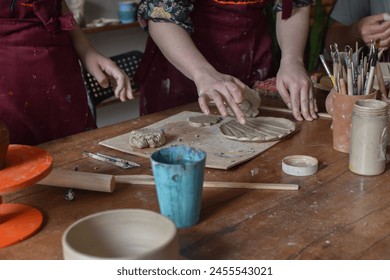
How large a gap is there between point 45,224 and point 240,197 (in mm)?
426

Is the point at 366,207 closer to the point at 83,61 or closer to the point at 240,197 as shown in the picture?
the point at 240,197

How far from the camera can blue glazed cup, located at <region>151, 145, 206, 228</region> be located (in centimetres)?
102

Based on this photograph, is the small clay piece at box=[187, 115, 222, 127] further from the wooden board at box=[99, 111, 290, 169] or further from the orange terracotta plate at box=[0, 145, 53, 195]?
the orange terracotta plate at box=[0, 145, 53, 195]

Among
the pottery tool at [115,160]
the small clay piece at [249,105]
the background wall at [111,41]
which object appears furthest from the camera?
the background wall at [111,41]

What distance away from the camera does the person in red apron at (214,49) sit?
5.93 feet

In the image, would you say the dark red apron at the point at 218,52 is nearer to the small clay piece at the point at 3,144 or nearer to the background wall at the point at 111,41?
the small clay piece at the point at 3,144

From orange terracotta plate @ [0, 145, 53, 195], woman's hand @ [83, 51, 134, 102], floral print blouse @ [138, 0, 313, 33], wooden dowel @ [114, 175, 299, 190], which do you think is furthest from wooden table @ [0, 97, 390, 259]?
floral print blouse @ [138, 0, 313, 33]

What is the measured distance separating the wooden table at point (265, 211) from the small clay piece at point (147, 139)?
0.05 meters

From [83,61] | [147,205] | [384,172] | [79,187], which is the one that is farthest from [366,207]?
[83,61]

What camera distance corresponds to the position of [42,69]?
5.82 ft

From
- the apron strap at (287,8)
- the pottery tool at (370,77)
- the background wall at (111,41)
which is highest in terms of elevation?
the apron strap at (287,8)

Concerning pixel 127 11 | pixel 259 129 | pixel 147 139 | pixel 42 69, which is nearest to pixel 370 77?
pixel 259 129

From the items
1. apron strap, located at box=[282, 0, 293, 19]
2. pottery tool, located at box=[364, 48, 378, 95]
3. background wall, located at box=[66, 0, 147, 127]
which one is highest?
apron strap, located at box=[282, 0, 293, 19]

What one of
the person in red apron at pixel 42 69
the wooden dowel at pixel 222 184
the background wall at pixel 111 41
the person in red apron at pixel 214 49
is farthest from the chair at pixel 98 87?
the background wall at pixel 111 41
